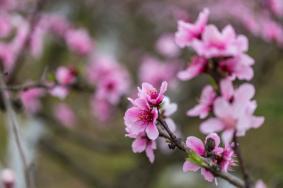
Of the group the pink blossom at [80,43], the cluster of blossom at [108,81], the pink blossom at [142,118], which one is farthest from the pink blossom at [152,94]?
the pink blossom at [80,43]

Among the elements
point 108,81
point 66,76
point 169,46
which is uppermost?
point 169,46

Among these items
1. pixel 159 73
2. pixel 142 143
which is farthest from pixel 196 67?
pixel 159 73

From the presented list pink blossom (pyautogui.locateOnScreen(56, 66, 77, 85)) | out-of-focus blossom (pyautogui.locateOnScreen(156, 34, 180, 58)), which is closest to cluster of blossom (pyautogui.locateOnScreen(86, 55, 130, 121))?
pink blossom (pyautogui.locateOnScreen(56, 66, 77, 85))

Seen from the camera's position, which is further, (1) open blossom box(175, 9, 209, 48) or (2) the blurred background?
(2) the blurred background

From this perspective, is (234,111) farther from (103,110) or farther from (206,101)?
(103,110)

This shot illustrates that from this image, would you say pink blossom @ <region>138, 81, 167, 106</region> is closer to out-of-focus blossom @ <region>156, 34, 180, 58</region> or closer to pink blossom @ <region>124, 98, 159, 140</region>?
pink blossom @ <region>124, 98, 159, 140</region>

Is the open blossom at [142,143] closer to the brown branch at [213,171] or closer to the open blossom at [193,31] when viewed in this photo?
the brown branch at [213,171]
